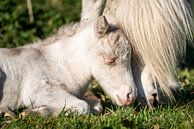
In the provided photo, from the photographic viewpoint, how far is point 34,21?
391 inches

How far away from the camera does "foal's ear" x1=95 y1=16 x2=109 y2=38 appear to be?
4941 mm

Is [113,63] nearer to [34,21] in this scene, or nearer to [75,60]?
[75,60]

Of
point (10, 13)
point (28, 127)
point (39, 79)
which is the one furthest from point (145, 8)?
point (10, 13)

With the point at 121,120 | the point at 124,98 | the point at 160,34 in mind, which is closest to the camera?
the point at 121,120

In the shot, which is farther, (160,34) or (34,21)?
(34,21)

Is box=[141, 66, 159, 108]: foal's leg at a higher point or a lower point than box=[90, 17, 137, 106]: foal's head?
lower

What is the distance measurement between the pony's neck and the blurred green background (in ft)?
11.9

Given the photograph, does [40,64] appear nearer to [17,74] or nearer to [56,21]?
[17,74]

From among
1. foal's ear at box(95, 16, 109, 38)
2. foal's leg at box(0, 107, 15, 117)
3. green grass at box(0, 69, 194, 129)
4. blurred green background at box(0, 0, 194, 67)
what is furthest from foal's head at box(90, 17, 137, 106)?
blurred green background at box(0, 0, 194, 67)

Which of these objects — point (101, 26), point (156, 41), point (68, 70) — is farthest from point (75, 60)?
point (156, 41)

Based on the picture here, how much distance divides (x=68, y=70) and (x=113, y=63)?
38cm

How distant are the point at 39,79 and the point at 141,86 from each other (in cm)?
74

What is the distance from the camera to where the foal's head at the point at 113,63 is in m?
4.92

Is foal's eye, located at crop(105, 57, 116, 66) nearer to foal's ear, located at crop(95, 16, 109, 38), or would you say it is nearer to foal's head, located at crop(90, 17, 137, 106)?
foal's head, located at crop(90, 17, 137, 106)
